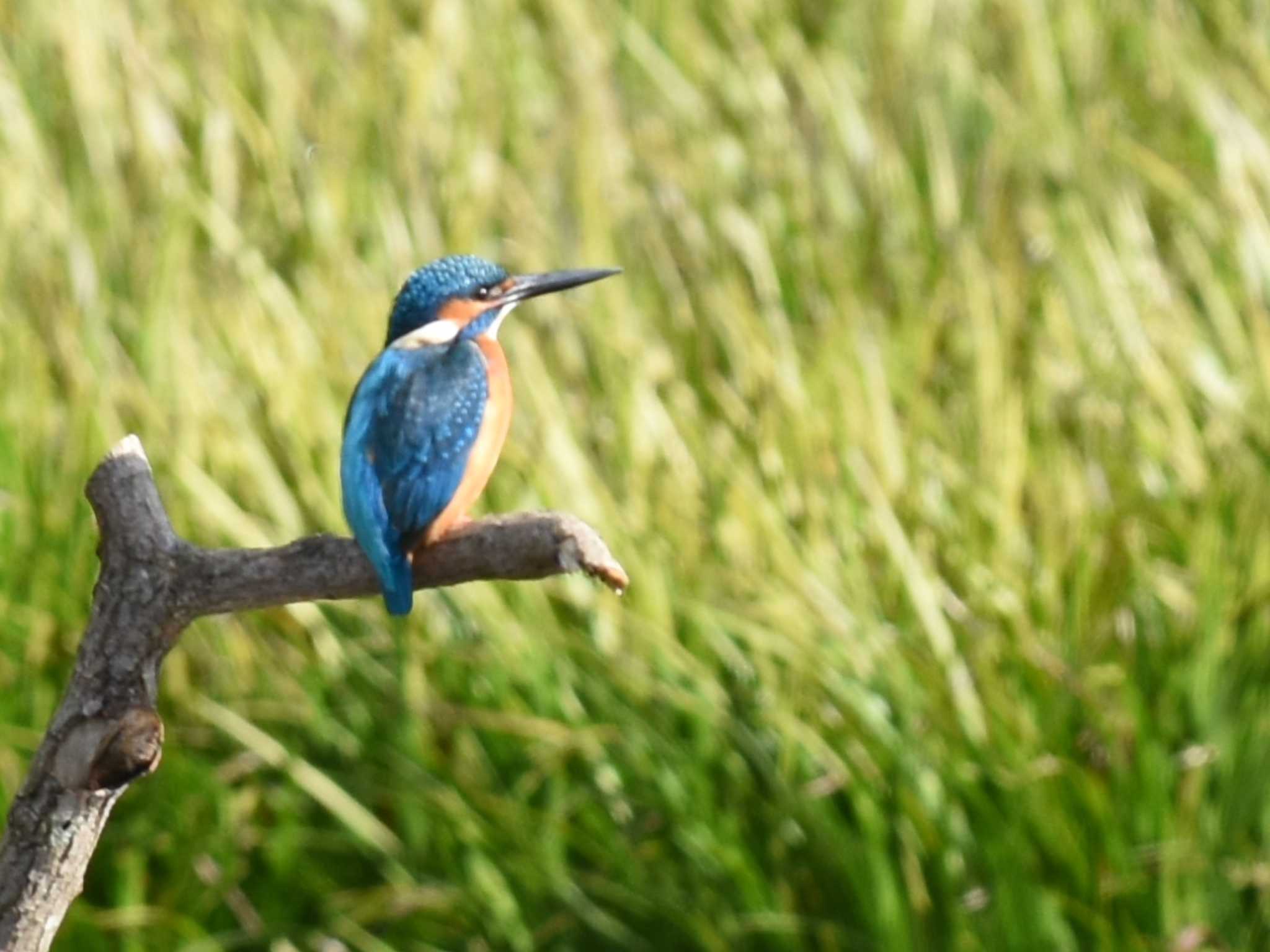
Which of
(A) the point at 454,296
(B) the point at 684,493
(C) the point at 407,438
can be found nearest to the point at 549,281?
(A) the point at 454,296

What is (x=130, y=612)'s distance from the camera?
1363 mm

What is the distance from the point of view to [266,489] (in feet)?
11.0

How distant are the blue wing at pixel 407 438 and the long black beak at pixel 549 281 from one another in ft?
0.25

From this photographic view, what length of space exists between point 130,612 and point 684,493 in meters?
2.10

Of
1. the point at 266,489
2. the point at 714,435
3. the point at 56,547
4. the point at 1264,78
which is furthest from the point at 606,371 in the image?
the point at 1264,78

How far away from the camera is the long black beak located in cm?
163

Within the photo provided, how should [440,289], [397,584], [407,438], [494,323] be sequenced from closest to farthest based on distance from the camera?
[397,584] → [407,438] → [440,289] → [494,323]

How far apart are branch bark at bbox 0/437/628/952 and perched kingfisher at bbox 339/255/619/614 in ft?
0.26

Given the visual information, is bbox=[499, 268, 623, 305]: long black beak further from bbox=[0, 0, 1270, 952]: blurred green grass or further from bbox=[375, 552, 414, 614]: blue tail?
bbox=[0, 0, 1270, 952]: blurred green grass

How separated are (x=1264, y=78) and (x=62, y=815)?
3.96 m

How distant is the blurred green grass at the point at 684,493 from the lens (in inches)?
114

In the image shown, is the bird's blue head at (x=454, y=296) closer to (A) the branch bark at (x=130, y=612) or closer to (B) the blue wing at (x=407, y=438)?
(B) the blue wing at (x=407, y=438)

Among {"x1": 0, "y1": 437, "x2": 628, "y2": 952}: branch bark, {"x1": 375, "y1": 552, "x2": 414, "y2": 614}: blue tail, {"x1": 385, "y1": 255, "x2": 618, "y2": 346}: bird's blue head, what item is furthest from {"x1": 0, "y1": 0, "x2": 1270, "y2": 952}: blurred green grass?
{"x1": 0, "y1": 437, "x2": 628, "y2": 952}: branch bark

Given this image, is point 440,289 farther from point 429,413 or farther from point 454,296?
point 429,413
